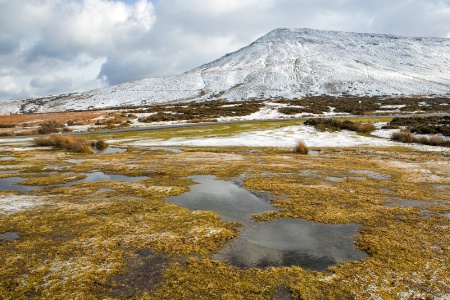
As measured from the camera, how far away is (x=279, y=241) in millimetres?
9148

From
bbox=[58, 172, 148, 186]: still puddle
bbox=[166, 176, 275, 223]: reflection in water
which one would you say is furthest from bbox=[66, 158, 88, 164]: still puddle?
bbox=[166, 176, 275, 223]: reflection in water

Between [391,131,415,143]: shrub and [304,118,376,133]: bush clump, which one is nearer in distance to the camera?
[391,131,415,143]: shrub

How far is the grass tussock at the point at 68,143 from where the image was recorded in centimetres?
2955

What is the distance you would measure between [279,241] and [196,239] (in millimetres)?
2429

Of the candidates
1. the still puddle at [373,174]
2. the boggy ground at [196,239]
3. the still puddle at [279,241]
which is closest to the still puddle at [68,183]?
the boggy ground at [196,239]

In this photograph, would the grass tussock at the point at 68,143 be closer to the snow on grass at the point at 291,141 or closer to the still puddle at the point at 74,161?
the still puddle at the point at 74,161

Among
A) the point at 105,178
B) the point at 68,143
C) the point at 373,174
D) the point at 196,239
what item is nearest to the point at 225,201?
the point at 196,239

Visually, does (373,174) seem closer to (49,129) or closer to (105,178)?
(105,178)

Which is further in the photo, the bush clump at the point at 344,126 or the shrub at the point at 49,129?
the shrub at the point at 49,129

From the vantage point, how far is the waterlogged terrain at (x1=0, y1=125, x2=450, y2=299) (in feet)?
22.4

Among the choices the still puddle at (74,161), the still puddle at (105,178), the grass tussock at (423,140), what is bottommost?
the grass tussock at (423,140)

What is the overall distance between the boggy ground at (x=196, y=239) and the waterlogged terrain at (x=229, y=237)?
1.5 inches

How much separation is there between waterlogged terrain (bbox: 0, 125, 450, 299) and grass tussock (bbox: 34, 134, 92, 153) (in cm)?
1188

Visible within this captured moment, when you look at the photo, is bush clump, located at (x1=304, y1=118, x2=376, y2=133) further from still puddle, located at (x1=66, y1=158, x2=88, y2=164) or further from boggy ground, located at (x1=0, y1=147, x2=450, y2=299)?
still puddle, located at (x1=66, y1=158, x2=88, y2=164)
